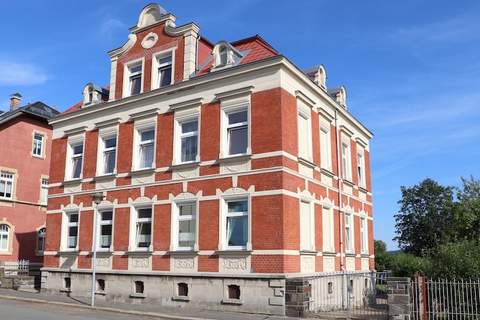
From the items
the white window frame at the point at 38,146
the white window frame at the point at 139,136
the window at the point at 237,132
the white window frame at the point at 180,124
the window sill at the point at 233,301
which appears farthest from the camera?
the white window frame at the point at 38,146

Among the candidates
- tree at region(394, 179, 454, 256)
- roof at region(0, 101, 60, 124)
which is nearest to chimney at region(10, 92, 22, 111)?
roof at region(0, 101, 60, 124)


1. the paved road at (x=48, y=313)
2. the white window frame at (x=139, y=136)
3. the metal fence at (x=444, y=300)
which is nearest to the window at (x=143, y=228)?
the white window frame at (x=139, y=136)

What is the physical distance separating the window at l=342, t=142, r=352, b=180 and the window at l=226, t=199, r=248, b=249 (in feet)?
25.5

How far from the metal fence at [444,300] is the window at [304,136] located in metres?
6.61

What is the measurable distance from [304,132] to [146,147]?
23.7 ft

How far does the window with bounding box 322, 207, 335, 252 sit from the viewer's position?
20.9 metres

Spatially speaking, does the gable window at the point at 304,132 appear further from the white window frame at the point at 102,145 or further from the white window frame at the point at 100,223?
the white window frame at the point at 100,223

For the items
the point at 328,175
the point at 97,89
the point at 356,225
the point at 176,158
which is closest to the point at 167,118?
the point at 176,158

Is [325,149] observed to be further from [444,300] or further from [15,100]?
[15,100]

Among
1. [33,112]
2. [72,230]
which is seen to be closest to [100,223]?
[72,230]

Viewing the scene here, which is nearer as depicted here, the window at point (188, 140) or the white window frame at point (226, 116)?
the white window frame at point (226, 116)

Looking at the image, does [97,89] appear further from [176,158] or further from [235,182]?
[235,182]

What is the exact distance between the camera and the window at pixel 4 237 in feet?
107

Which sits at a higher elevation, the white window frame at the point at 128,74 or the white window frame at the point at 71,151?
the white window frame at the point at 128,74
